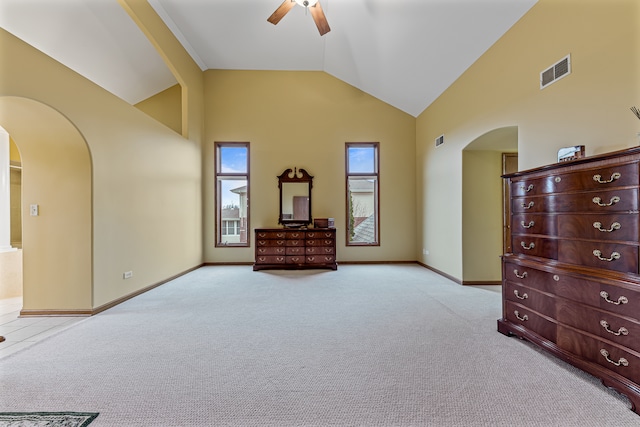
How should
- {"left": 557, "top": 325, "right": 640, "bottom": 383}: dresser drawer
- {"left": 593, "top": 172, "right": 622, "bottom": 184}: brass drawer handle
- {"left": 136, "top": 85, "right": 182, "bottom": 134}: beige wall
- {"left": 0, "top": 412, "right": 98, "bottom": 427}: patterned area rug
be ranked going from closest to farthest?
{"left": 0, "top": 412, "right": 98, "bottom": 427}: patterned area rug < {"left": 557, "top": 325, "right": 640, "bottom": 383}: dresser drawer < {"left": 593, "top": 172, "right": 622, "bottom": 184}: brass drawer handle < {"left": 136, "top": 85, "right": 182, "bottom": 134}: beige wall

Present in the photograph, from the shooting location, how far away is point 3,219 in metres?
3.95

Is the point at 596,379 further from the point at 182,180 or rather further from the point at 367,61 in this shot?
the point at 182,180

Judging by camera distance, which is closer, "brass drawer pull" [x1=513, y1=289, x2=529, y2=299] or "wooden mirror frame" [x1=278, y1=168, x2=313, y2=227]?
"brass drawer pull" [x1=513, y1=289, x2=529, y2=299]

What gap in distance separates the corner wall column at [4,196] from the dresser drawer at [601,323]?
6633 millimetres

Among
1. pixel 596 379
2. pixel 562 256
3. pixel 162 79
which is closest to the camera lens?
pixel 596 379

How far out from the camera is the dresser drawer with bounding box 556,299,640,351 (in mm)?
1579

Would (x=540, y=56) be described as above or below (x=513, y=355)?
above

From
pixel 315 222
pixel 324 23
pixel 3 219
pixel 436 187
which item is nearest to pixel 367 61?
pixel 324 23

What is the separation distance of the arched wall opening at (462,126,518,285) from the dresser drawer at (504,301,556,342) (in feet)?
6.56

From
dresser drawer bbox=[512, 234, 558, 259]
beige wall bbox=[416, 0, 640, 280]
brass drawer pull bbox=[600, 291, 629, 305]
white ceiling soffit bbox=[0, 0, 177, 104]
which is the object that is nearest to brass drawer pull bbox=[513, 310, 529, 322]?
dresser drawer bbox=[512, 234, 558, 259]

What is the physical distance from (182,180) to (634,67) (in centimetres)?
604

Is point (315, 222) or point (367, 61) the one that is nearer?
point (367, 61)

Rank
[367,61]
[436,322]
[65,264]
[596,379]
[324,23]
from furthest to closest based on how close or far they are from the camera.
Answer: [367,61] < [324,23] < [65,264] < [436,322] < [596,379]

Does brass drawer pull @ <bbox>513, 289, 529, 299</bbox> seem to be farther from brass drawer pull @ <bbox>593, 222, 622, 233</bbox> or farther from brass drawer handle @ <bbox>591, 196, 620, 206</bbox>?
brass drawer handle @ <bbox>591, 196, 620, 206</bbox>
